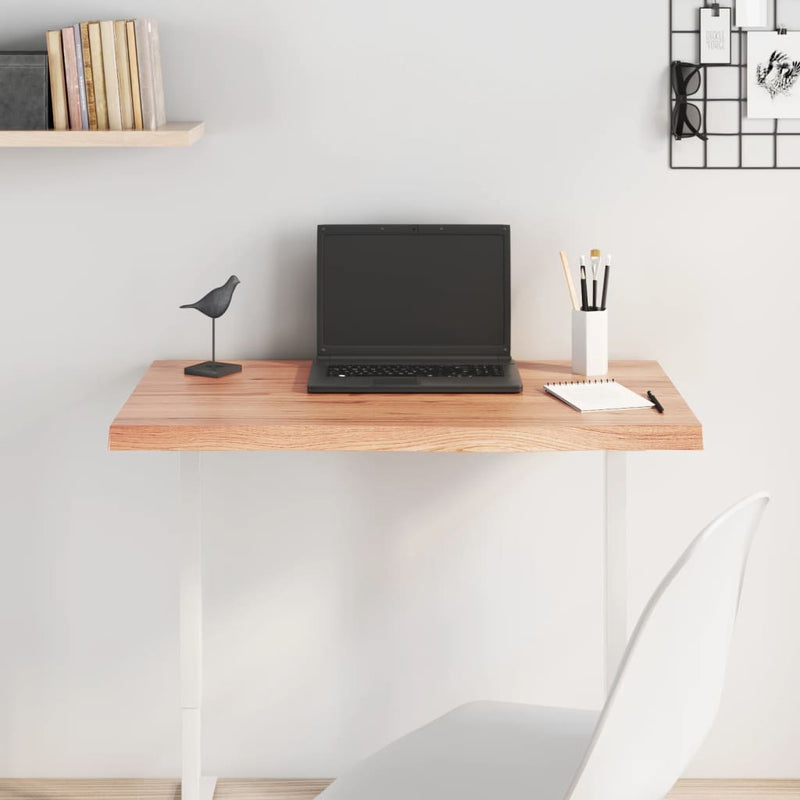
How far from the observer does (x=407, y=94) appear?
7.02ft

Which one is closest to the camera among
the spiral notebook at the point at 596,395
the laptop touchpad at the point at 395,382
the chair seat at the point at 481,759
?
the chair seat at the point at 481,759

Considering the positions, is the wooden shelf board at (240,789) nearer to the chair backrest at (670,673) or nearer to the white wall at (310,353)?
the white wall at (310,353)

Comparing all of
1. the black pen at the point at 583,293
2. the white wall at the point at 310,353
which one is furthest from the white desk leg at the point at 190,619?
the black pen at the point at 583,293

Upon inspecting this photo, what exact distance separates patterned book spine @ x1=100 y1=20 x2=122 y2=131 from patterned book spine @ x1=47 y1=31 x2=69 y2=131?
77mm

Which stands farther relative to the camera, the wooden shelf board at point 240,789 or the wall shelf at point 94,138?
the wooden shelf board at point 240,789

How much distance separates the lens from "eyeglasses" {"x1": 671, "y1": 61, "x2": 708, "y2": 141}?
2105mm

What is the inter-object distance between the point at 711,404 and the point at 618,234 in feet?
1.28

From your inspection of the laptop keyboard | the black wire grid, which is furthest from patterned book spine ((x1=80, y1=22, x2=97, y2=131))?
the black wire grid

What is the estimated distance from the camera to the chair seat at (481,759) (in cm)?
147

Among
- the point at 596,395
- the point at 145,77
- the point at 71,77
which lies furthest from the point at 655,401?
the point at 71,77

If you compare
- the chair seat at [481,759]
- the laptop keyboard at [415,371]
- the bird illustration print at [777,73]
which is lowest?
the chair seat at [481,759]

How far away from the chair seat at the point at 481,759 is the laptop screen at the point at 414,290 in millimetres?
702

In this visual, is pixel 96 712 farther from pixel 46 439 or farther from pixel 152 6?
pixel 152 6

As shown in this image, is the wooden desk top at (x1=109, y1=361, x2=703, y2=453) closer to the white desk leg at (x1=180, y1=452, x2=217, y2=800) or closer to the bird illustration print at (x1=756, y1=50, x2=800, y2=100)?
the white desk leg at (x1=180, y1=452, x2=217, y2=800)
